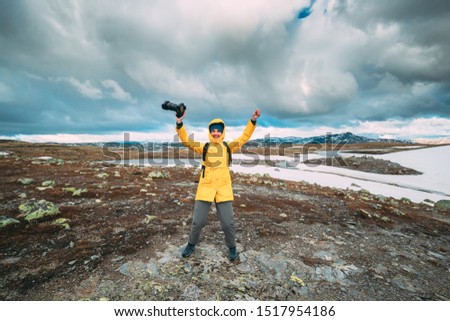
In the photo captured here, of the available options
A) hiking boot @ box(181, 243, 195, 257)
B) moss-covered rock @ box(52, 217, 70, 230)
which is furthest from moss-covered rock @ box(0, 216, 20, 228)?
hiking boot @ box(181, 243, 195, 257)

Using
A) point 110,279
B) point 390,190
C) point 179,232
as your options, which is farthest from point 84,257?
point 390,190

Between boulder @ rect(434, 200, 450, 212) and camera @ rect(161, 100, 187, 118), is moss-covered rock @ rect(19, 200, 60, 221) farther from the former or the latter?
boulder @ rect(434, 200, 450, 212)

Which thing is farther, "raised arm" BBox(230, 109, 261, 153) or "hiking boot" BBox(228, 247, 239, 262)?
"hiking boot" BBox(228, 247, 239, 262)

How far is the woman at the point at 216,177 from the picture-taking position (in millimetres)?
5664

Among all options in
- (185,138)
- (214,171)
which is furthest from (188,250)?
(185,138)

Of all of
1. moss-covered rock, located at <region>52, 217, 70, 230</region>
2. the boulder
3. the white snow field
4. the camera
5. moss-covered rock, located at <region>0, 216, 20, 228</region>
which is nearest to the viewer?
the camera

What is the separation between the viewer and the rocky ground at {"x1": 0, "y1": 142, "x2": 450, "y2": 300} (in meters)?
4.75

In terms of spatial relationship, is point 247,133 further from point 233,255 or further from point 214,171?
point 233,255

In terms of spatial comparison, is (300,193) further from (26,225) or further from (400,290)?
(26,225)

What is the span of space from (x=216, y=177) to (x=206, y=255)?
7.34 ft

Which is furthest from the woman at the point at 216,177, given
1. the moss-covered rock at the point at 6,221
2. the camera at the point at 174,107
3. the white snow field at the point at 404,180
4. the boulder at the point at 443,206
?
the white snow field at the point at 404,180

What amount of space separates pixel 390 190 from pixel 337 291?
25219 millimetres

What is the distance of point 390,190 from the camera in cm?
2470

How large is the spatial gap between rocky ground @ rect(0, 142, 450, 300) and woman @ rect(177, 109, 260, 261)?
1084 millimetres
